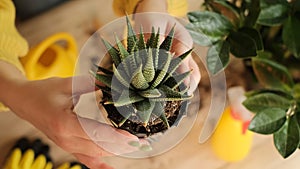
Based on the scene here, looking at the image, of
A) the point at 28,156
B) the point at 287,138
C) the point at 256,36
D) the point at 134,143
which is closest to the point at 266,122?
the point at 287,138

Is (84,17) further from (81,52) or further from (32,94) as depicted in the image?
(32,94)

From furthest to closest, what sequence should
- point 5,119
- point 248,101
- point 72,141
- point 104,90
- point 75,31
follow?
point 75,31 < point 5,119 < point 248,101 < point 72,141 < point 104,90

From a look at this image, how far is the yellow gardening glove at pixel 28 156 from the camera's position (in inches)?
39.6

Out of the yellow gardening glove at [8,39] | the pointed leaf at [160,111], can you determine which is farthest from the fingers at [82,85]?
the yellow gardening glove at [8,39]

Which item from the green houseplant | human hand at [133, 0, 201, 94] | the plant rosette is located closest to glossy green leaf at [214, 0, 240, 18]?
the green houseplant

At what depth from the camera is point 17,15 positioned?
1195 mm

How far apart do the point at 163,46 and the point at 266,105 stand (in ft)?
1.11

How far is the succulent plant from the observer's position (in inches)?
24.9

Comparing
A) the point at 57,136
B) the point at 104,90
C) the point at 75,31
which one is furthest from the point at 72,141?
the point at 75,31

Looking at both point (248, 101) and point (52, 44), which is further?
point (52, 44)

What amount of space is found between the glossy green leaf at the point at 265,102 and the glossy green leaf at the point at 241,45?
0.08 meters

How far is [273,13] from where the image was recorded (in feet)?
3.01

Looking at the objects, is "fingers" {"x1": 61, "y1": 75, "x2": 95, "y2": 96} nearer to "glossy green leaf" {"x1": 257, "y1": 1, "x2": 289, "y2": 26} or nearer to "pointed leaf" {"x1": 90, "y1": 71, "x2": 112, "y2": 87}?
"pointed leaf" {"x1": 90, "y1": 71, "x2": 112, "y2": 87}

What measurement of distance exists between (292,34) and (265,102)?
0.41 ft
